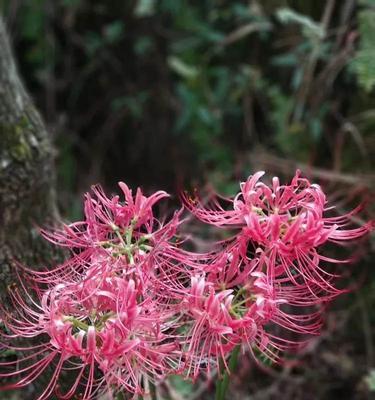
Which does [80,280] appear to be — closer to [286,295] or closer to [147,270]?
[147,270]

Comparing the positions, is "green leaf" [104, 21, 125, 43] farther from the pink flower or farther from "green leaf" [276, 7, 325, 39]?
the pink flower

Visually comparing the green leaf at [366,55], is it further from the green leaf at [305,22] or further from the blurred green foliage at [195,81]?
the green leaf at [305,22]

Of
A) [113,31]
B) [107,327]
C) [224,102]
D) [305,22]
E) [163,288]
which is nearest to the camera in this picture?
[107,327]

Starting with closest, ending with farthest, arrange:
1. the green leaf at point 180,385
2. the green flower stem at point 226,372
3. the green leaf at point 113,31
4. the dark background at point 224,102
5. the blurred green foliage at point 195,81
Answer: the green flower stem at point 226,372, the green leaf at point 180,385, the dark background at point 224,102, the blurred green foliage at point 195,81, the green leaf at point 113,31

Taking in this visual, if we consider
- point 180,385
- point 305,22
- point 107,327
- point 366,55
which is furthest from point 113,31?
point 107,327

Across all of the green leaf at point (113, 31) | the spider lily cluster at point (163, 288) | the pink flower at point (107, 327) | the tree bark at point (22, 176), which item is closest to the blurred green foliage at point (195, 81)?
the green leaf at point (113, 31)

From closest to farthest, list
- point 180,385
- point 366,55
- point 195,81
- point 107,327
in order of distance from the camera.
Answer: point 107,327 < point 180,385 < point 366,55 < point 195,81

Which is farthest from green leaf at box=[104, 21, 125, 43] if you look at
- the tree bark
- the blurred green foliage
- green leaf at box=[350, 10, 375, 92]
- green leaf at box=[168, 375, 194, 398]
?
green leaf at box=[168, 375, 194, 398]

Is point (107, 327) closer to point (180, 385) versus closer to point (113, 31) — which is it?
point (180, 385)
